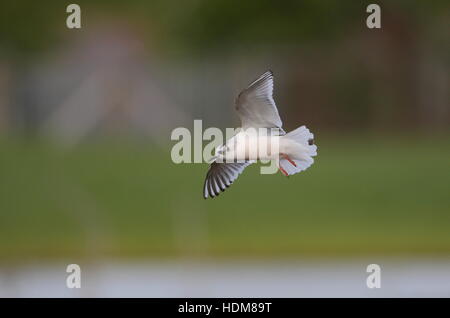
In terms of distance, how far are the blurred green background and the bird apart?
617 centimetres

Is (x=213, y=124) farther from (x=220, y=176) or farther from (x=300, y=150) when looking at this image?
(x=300, y=150)

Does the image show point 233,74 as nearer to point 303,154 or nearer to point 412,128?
point 412,128

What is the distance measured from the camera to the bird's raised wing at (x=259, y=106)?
2.97 metres

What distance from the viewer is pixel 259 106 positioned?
10.0ft

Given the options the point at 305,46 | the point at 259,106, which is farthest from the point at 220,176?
the point at 305,46

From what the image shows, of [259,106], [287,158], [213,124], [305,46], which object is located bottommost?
[287,158]

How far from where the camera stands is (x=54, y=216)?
1201 cm

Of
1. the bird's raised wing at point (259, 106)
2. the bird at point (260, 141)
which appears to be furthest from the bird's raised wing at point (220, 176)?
the bird's raised wing at point (259, 106)

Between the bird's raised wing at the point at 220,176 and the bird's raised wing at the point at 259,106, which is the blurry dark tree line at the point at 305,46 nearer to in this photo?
the bird's raised wing at the point at 220,176

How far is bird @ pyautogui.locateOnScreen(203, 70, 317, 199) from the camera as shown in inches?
110

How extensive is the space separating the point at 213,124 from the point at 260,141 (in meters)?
11.8

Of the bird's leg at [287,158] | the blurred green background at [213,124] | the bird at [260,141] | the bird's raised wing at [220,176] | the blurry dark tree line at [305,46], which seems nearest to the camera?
the bird at [260,141]

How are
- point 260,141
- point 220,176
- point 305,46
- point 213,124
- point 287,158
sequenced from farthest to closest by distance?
point 305,46, point 213,124, point 220,176, point 287,158, point 260,141

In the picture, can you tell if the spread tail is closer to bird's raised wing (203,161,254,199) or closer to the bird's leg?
the bird's leg
